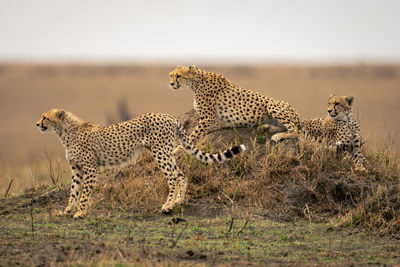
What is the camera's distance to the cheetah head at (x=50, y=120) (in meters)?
6.55

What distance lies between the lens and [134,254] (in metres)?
4.88

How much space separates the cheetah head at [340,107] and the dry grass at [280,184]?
0.38m

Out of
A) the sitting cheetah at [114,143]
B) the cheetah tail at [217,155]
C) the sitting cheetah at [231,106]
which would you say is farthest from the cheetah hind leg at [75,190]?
the sitting cheetah at [231,106]

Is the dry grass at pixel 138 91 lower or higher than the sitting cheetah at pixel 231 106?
lower

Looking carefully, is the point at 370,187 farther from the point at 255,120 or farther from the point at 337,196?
the point at 255,120

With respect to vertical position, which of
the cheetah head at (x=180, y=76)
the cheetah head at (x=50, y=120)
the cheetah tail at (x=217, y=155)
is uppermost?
the cheetah head at (x=180, y=76)

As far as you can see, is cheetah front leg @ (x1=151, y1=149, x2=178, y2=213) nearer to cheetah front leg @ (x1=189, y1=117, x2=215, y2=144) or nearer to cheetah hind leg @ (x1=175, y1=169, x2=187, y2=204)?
cheetah hind leg @ (x1=175, y1=169, x2=187, y2=204)

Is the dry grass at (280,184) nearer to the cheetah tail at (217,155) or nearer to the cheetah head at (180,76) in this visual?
the cheetah tail at (217,155)

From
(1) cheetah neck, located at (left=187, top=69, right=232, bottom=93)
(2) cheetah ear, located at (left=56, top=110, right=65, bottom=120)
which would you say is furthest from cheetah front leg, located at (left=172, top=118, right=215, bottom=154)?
(2) cheetah ear, located at (left=56, top=110, right=65, bottom=120)

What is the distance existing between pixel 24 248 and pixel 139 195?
1.98 metres

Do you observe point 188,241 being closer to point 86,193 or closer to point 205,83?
point 86,193

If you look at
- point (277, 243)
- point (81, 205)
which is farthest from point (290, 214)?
point (81, 205)

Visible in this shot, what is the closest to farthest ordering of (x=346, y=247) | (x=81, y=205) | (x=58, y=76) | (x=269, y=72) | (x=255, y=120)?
(x=346, y=247), (x=81, y=205), (x=255, y=120), (x=58, y=76), (x=269, y=72)

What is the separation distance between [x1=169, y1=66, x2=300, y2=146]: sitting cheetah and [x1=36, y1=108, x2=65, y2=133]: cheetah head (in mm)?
1476
